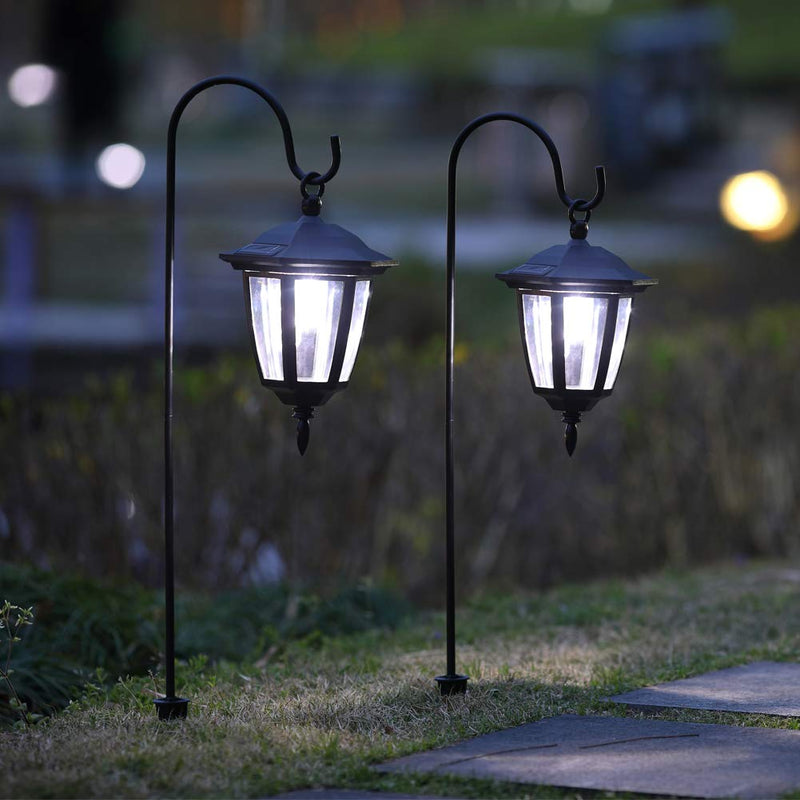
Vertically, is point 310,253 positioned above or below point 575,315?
above

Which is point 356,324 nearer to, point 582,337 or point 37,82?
point 582,337

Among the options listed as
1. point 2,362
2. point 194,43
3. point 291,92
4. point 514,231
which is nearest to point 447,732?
point 2,362

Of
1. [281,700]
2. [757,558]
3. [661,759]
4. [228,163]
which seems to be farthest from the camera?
[228,163]

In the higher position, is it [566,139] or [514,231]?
[566,139]

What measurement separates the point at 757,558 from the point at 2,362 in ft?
26.8

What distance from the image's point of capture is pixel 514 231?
2398cm

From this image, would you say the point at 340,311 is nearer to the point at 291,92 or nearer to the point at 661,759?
the point at 661,759

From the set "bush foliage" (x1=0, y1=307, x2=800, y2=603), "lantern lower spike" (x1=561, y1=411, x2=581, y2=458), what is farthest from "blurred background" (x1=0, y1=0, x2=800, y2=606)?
"lantern lower spike" (x1=561, y1=411, x2=581, y2=458)

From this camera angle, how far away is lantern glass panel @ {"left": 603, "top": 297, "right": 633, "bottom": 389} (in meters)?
5.39

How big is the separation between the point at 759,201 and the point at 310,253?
13.5 m

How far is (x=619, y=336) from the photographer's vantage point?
5.43 m

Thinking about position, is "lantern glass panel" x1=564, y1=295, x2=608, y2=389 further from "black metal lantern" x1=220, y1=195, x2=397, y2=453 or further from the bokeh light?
the bokeh light

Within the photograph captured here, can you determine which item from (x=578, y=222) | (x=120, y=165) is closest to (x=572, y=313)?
(x=578, y=222)

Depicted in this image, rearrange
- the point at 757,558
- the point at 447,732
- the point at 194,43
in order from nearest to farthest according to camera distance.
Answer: the point at 447,732 → the point at 757,558 → the point at 194,43
